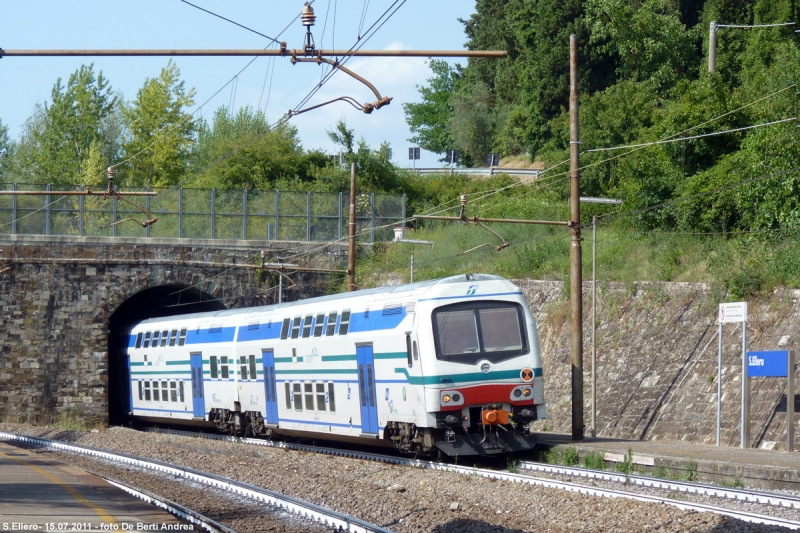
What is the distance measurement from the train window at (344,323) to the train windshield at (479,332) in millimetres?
3359

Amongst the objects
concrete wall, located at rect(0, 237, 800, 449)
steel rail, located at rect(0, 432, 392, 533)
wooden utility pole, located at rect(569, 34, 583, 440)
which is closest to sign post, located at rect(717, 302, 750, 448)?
concrete wall, located at rect(0, 237, 800, 449)

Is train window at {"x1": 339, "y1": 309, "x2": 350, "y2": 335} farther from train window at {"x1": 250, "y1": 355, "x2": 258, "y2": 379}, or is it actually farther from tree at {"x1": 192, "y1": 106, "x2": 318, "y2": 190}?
tree at {"x1": 192, "y1": 106, "x2": 318, "y2": 190}

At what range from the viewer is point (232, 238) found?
43938mm

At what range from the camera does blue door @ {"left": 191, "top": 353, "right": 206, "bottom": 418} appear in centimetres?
3162

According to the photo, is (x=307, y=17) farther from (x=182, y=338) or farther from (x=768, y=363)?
(x=182, y=338)

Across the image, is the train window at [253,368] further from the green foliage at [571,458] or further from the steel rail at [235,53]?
the steel rail at [235,53]

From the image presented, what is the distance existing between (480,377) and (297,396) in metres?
6.92

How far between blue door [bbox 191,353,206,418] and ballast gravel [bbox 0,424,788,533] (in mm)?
8518

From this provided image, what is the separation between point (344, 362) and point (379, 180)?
4012 centimetres

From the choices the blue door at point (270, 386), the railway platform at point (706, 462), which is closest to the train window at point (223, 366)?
the blue door at point (270, 386)

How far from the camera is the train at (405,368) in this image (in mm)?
18922

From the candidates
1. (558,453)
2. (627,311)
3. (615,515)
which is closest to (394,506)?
(615,515)

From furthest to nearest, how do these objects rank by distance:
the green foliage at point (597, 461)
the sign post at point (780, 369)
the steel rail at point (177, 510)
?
1. the sign post at point (780, 369)
2. the green foliage at point (597, 461)
3. the steel rail at point (177, 510)

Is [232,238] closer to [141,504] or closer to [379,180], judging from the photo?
[379,180]
